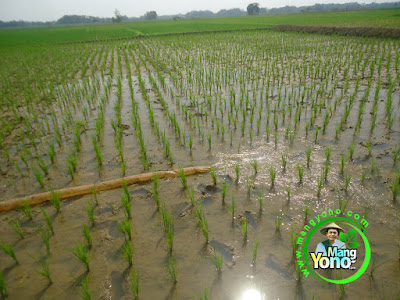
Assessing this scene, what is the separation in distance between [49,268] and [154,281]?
0.88m

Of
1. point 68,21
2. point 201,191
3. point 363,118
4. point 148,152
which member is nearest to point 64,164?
point 148,152

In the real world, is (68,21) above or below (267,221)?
above

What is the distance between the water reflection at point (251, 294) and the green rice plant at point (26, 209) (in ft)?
7.14

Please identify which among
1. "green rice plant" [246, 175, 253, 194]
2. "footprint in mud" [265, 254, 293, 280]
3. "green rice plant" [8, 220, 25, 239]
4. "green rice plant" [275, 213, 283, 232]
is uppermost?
"green rice plant" [8, 220, 25, 239]

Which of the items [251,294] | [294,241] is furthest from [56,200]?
[294,241]

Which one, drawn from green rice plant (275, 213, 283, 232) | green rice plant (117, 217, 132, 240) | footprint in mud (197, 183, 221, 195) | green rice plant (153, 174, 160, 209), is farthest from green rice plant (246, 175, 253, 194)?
green rice plant (117, 217, 132, 240)

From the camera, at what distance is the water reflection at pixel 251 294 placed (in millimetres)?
1730

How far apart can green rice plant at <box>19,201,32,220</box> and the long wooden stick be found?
0.10ft

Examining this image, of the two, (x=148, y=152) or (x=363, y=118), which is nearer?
(x=148, y=152)

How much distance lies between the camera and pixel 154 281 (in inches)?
73.5

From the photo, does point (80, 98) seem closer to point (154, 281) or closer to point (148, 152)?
point (148, 152)

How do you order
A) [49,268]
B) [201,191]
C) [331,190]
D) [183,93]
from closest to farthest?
[49,268] → [331,190] → [201,191] → [183,93]

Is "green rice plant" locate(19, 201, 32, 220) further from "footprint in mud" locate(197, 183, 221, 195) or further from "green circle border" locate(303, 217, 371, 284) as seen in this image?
"green circle border" locate(303, 217, 371, 284)

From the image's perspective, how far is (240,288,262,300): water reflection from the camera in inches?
68.1
